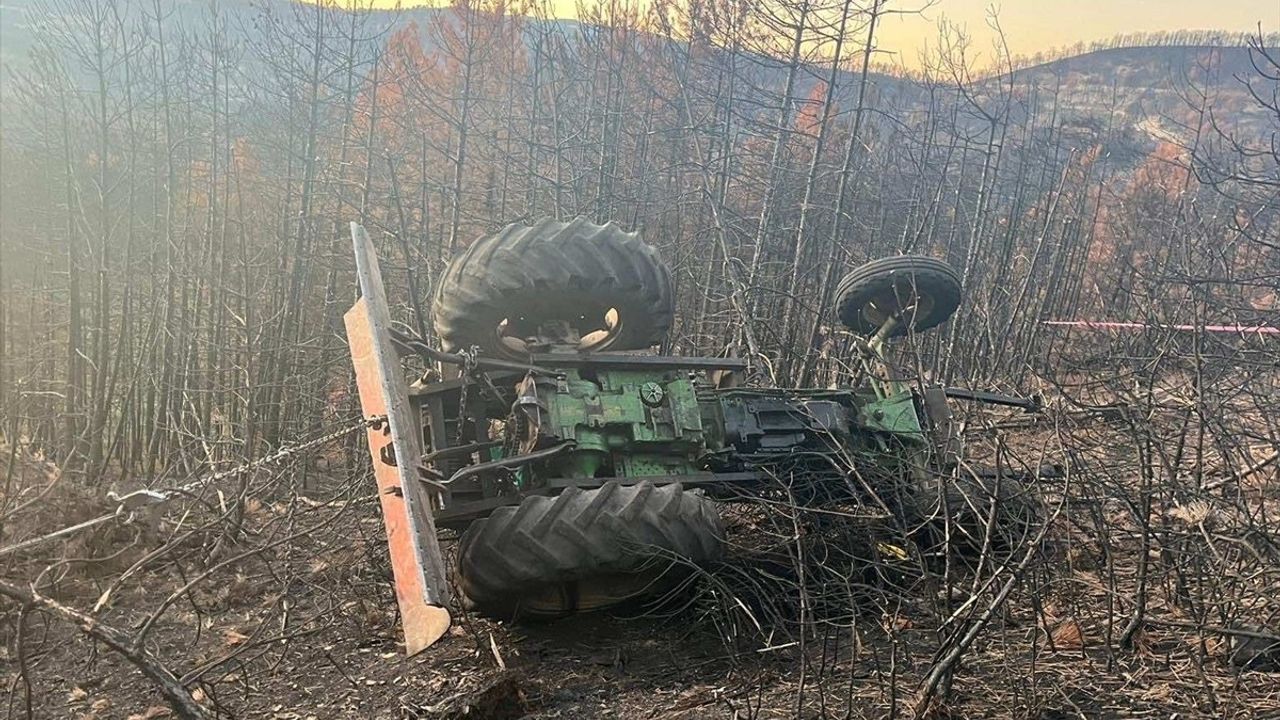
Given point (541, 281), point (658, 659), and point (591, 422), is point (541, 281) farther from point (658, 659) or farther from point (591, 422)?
point (658, 659)

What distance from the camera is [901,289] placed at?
5543mm

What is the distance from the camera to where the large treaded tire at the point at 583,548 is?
376 centimetres

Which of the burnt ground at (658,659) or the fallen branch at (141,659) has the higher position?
the fallen branch at (141,659)

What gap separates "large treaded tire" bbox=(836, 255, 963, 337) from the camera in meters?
5.38

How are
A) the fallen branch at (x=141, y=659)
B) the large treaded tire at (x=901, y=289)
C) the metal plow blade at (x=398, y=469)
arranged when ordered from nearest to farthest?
1. the fallen branch at (x=141, y=659)
2. the metal plow blade at (x=398, y=469)
3. the large treaded tire at (x=901, y=289)

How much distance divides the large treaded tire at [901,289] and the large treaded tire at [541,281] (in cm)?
125

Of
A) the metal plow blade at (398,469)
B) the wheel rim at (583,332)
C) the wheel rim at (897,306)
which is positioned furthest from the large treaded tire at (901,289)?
the metal plow blade at (398,469)

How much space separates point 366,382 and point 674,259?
999cm

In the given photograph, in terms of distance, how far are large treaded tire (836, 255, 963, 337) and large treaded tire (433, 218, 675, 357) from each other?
125 centimetres

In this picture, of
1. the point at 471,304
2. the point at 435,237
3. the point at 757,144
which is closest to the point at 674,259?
the point at 757,144

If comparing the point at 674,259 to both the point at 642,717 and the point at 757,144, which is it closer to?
the point at 757,144

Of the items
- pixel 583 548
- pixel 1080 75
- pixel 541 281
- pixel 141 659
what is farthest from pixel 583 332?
pixel 1080 75

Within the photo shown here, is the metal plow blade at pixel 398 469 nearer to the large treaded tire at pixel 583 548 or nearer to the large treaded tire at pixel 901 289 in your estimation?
the large treaded tire at pixel 583 548

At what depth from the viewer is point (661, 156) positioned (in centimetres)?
1560
